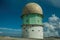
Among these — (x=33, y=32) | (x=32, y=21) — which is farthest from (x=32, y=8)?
(x=33, y=32)

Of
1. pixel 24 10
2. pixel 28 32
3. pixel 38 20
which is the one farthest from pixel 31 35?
pixel 24 10

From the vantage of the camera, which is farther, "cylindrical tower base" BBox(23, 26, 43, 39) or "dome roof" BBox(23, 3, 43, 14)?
"dome roof" BBox(23, 3, 43, 14)

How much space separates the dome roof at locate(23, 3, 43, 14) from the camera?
97.0 ft

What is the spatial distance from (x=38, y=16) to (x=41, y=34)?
123 inches

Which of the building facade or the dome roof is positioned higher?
the dome roof

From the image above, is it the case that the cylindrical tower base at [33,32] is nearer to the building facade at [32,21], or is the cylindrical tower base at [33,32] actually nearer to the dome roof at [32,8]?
the building facade at [32,21]

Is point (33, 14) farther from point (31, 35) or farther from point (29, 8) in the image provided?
point (31, 35)

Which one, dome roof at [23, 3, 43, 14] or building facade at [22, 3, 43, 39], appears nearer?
building facade at [22, 3, 43, 39]

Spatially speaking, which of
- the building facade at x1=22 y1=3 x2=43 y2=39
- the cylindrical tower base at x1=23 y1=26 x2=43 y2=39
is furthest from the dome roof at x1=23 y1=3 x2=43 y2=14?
the cylindrical tower base at x1=23 y1=26 x2=43 y2=39

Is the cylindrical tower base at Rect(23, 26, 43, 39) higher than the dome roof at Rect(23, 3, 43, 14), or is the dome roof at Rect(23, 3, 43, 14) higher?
the dome roof at Rect(23, 3, 43, 14)

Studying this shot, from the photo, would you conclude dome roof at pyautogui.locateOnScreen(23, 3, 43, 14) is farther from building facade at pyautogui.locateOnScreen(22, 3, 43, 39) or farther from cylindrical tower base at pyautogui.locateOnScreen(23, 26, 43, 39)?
cylindrical tower base at pyautogui.locateOnScreen(23, 26, 43, 39)

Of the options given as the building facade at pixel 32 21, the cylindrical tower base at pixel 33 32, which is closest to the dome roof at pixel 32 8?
the building facade at pixel 32 21

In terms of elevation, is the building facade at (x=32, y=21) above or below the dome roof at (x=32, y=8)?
below

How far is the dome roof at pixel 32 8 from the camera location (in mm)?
29566
